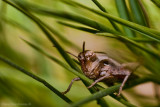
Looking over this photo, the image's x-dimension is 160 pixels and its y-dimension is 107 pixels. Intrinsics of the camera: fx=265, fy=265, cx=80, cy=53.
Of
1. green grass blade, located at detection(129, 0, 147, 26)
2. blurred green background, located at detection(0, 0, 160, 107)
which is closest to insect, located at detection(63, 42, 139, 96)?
blurred green background, located at detection(0, 0, 160, 107)

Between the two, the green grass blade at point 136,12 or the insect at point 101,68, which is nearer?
the green grass blade at point 136,12

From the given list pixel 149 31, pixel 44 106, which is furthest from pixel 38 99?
pixel 149 31

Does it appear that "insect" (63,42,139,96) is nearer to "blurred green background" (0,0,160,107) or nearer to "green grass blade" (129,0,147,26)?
"blurred green background" (0,0,160,107)

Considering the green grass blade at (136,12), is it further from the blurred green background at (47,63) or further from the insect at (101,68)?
the insect at (101,68)

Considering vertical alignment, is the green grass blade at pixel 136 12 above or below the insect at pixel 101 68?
below

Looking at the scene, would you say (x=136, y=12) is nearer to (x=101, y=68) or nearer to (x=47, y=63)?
(x=101, y=68)

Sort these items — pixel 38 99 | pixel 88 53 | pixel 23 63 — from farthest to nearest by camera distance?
pixel 23 63 → pixel 38 99 → pixel 88 53

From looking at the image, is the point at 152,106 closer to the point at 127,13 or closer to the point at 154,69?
the point at 154,69

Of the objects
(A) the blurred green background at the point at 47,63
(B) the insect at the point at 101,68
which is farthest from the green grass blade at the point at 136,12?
(B) the insect at the point at 101,68
